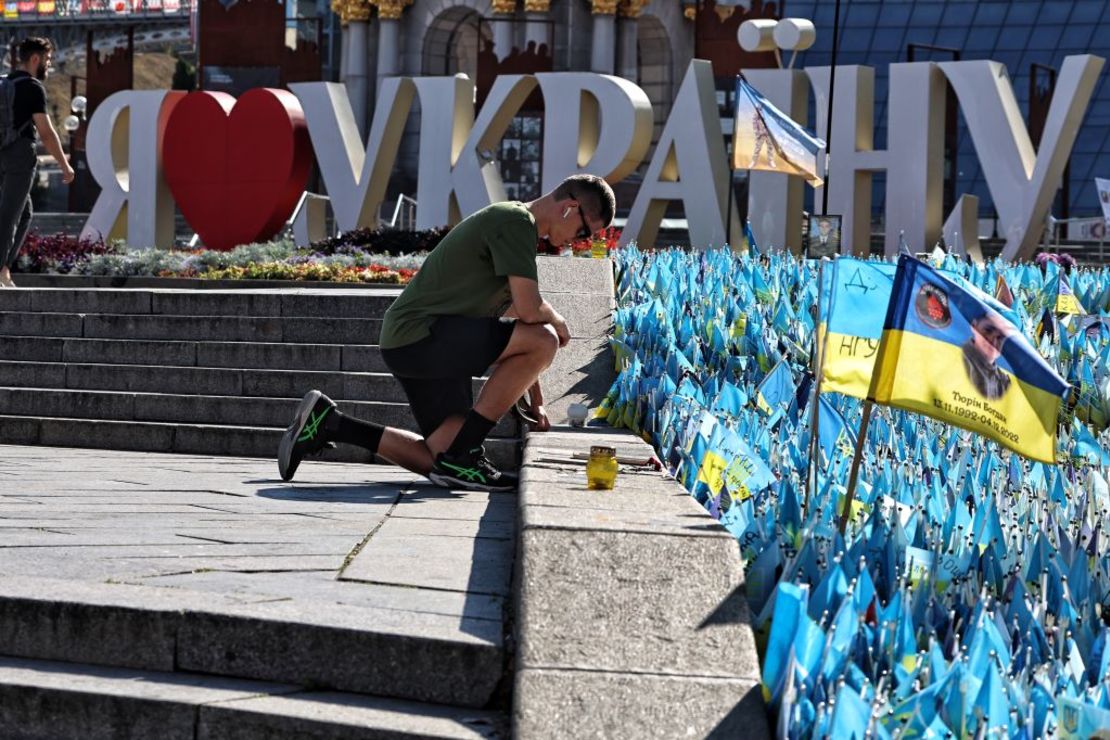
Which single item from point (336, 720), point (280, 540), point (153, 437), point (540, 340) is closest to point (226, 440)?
point (153, 437)

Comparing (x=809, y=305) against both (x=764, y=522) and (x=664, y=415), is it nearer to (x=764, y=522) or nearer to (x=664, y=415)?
(x=664, y=415)

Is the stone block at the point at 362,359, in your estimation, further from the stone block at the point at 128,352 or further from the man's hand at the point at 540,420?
the man's hand at the point at 540,420

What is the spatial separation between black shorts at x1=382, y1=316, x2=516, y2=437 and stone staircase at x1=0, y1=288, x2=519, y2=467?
1436mm

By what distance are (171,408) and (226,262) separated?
27.8ft

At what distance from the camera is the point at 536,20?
35.4m

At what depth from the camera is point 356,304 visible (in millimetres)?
9680

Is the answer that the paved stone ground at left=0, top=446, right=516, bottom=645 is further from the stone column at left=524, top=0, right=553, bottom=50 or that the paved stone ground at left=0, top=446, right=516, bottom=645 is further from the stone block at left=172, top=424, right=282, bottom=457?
the stone column at left=524, top=0, right=553, bottom=50

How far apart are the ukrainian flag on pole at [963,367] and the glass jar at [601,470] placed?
0.89 meters

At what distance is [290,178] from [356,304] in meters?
11.1

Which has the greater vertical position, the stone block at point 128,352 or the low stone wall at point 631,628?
the low stone wall at point 631,628

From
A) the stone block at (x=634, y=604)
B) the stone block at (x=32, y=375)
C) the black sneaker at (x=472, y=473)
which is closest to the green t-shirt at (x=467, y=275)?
the black sneaker at (x=472, y=473)

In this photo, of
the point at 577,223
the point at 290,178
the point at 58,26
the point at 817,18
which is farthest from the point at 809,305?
the point at 58,26

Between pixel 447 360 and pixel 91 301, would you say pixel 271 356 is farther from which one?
pixel 447 360

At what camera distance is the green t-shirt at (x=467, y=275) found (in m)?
5.86
